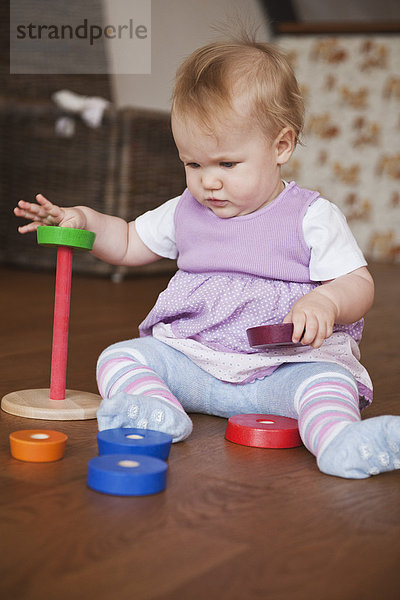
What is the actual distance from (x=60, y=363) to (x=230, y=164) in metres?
0.33

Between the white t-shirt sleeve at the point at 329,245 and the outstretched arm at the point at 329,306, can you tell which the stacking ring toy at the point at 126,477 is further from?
the white t-shirt sleeve at the point at 329,245

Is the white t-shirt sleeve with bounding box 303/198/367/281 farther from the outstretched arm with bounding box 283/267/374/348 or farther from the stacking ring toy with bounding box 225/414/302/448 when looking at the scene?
the stacking ring toy with bounding box 225/414/302/448

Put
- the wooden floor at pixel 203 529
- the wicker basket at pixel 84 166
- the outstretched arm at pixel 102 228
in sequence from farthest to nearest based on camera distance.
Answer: the wicker basket at pixel 84 166 < the outstretched arm at pixel 102 228 < the wooden floor at pixel 203 529

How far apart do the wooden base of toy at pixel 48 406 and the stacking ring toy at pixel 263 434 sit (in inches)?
7.2

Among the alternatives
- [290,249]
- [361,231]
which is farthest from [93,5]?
[290,249]

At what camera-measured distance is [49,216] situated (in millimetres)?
1043

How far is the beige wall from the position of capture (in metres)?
3.20

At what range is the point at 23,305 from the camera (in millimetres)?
1890

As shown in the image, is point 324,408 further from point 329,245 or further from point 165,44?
point 165,44

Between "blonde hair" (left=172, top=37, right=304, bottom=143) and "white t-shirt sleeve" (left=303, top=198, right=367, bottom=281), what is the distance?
0.12 meters

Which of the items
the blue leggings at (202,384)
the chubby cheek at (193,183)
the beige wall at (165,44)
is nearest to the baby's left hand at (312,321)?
the blue leggings at (202,384)

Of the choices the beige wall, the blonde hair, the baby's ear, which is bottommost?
the baby's ear

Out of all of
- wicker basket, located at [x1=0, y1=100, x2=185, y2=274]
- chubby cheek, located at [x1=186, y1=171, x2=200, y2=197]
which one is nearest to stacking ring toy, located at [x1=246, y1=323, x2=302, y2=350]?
chubby cheek, located at [x1=186, y1=171, x2=200, y2=197]

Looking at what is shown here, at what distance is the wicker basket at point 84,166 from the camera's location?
8.15ft
